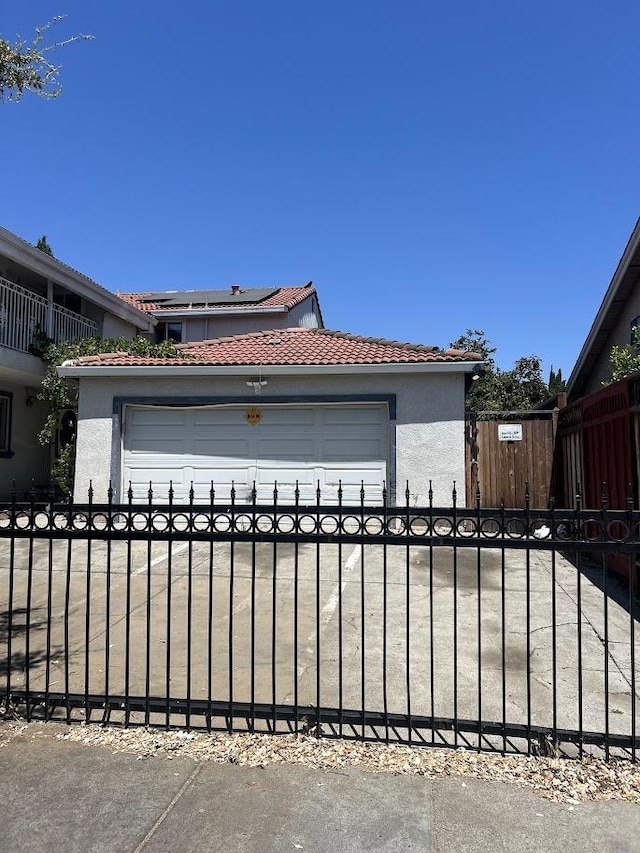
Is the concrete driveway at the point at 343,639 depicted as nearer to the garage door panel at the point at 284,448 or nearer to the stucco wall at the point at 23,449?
the garage door panel at the point at 284,448

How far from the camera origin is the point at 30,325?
13.2 meters

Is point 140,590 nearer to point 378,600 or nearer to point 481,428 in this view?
point 378,600

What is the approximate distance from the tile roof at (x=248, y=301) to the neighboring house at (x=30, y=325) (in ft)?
10.1

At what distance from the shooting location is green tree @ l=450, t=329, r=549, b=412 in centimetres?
3244

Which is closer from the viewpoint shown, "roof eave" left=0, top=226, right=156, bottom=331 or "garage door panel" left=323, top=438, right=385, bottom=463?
"garage door panel" left=323, top=438, right=385, bottom=463

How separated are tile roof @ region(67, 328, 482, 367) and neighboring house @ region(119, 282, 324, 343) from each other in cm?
502

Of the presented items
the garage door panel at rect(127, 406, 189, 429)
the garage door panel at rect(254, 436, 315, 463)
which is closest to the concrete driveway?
the garage door panel at rect(254, 436, 315, 463)

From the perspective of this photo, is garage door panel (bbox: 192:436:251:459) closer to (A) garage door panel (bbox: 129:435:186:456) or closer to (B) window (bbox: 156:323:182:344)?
(A) garage door panel (bbox: 129:435:186:456)

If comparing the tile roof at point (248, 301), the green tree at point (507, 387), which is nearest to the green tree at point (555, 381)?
the green tree at point (507, 387)

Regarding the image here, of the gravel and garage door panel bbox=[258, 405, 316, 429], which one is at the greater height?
garage door panel bbox=[258, 405, 316, 429]

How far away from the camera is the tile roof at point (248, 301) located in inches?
764

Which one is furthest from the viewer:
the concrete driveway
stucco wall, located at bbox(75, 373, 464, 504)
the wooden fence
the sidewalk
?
the wooden fence

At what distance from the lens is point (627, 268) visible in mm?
10414

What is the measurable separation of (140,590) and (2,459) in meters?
8.88
